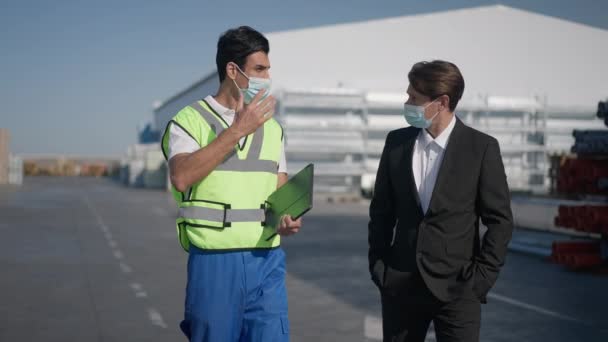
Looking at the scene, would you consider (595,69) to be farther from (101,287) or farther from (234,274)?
(234,274)

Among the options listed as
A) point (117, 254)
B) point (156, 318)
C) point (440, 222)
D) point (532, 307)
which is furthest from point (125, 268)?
point (440, 222)

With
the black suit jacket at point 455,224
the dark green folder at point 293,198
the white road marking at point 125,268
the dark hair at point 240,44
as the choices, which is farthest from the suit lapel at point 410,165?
the white road marking at point 125,268

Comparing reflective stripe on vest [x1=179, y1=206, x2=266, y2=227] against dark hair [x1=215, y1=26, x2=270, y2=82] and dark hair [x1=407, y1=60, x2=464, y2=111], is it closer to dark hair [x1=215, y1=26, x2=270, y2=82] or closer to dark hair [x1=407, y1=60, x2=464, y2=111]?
dark hair [x1=215, y1=26, x2=270, y2=82]

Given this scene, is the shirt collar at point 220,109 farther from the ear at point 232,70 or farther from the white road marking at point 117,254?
the white road marking at point 117,254

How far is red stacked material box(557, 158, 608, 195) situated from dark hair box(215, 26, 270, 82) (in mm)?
8735

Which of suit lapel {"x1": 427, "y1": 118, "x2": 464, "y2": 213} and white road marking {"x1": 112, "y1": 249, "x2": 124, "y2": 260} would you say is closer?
suit lapel {"x1": 427, "y1": 118, "x2": 464, "y2": 213}

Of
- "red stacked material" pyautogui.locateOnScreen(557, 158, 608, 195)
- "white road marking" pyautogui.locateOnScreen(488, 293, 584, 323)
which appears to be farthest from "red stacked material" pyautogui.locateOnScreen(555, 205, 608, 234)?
"white road marking" pyautogui.locateOnScreen(488, 293, 584, 323)

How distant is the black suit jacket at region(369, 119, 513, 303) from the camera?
313 cm

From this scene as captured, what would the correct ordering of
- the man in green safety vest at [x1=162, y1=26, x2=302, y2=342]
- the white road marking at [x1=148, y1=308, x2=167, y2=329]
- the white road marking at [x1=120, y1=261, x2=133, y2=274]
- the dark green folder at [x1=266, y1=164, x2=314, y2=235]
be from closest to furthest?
the dark green folder at [x1=266, y1=164, x2=314, y2=235] → the man in green safety vest at [x1=162, y1=26, x2=302, y2=342] → the white road marking at [x1=148, y1=308, x2=167, y2=329] → the white road marking at [x1=120, y1=261, x2=133, y2=274]

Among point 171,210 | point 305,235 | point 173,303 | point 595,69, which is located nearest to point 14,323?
point 173,303

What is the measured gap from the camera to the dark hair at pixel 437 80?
10.5 feet

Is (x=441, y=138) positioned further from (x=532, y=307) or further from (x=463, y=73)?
(x=463, y=73)

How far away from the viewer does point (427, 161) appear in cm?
330

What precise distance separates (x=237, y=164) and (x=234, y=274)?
0.46m
